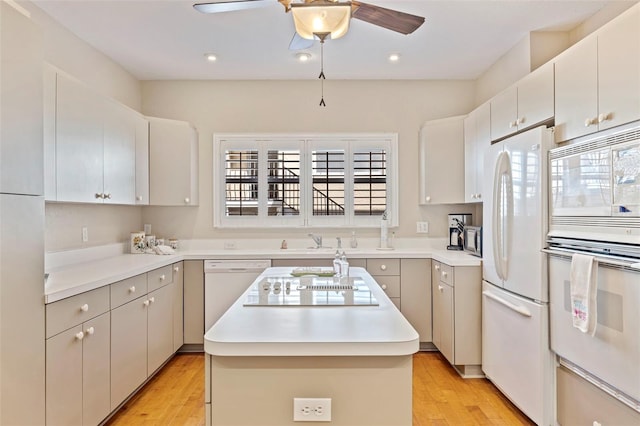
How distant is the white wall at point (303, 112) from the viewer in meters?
3.85

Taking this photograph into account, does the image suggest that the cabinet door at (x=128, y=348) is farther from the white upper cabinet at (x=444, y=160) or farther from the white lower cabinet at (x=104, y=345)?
the white upper cabinet at (x=444, y=160)

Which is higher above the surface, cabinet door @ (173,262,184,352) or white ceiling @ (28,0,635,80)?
white ceiling @ (28,0,635,80)

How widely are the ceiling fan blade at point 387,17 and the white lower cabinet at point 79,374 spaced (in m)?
2.25

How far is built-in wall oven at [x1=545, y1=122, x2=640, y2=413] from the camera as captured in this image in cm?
154

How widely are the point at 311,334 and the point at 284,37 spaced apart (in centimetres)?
253

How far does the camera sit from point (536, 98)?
2.29 metres

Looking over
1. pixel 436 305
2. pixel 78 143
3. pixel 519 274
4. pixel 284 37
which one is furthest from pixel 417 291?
pixel 78 143

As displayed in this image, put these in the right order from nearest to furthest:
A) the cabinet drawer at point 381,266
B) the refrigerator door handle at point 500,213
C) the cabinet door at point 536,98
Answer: the cabinet door at point 536,98 → the refrigerator door handle at point 500,213 → the cabinet drawer at point 381,266

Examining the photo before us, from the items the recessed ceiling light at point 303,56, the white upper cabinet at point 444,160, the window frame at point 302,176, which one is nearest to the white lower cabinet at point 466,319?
the white upper cabinet at point 444,160

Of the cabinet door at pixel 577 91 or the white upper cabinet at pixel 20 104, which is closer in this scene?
the white upper cabinet at pixel 20 104

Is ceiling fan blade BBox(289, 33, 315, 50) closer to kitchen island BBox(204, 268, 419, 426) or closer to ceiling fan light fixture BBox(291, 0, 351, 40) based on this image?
ceiling fan light fixture BBox(291, 0, 351, 40)

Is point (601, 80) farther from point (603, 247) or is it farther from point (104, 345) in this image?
point (104, 345)

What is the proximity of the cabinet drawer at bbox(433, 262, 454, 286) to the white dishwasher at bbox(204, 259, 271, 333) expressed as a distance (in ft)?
5.14

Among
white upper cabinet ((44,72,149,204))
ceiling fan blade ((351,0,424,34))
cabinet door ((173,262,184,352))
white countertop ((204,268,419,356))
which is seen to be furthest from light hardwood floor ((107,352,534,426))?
ceiling fan blade ((351,0,424,34))
